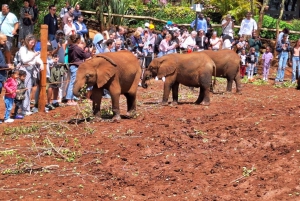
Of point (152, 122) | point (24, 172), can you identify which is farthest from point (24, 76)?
point (24, 172)

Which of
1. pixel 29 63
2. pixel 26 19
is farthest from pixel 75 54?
pixel 26 19

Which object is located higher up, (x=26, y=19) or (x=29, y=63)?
(x=26, y=19)

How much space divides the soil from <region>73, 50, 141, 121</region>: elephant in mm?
495

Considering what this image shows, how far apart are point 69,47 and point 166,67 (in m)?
2.57

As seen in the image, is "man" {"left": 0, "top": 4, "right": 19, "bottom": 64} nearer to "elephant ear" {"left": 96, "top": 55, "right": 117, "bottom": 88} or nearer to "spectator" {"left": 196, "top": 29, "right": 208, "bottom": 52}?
"elephant ear" {"left": 96, "top": 55, "right": 117, "bottom": 88}

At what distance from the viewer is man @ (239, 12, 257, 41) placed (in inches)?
1016

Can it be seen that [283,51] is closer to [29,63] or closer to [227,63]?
[227,63]

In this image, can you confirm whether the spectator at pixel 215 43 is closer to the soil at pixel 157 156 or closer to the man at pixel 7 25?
the man at pixel 7 25

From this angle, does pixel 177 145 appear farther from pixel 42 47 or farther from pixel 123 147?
pixel 42 47

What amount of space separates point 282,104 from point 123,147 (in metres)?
5.80

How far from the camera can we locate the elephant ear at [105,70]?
13.3m

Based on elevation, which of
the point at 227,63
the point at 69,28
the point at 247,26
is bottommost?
the point at 227,63

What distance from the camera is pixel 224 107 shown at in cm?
1619

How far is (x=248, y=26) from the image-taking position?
2586 cm
